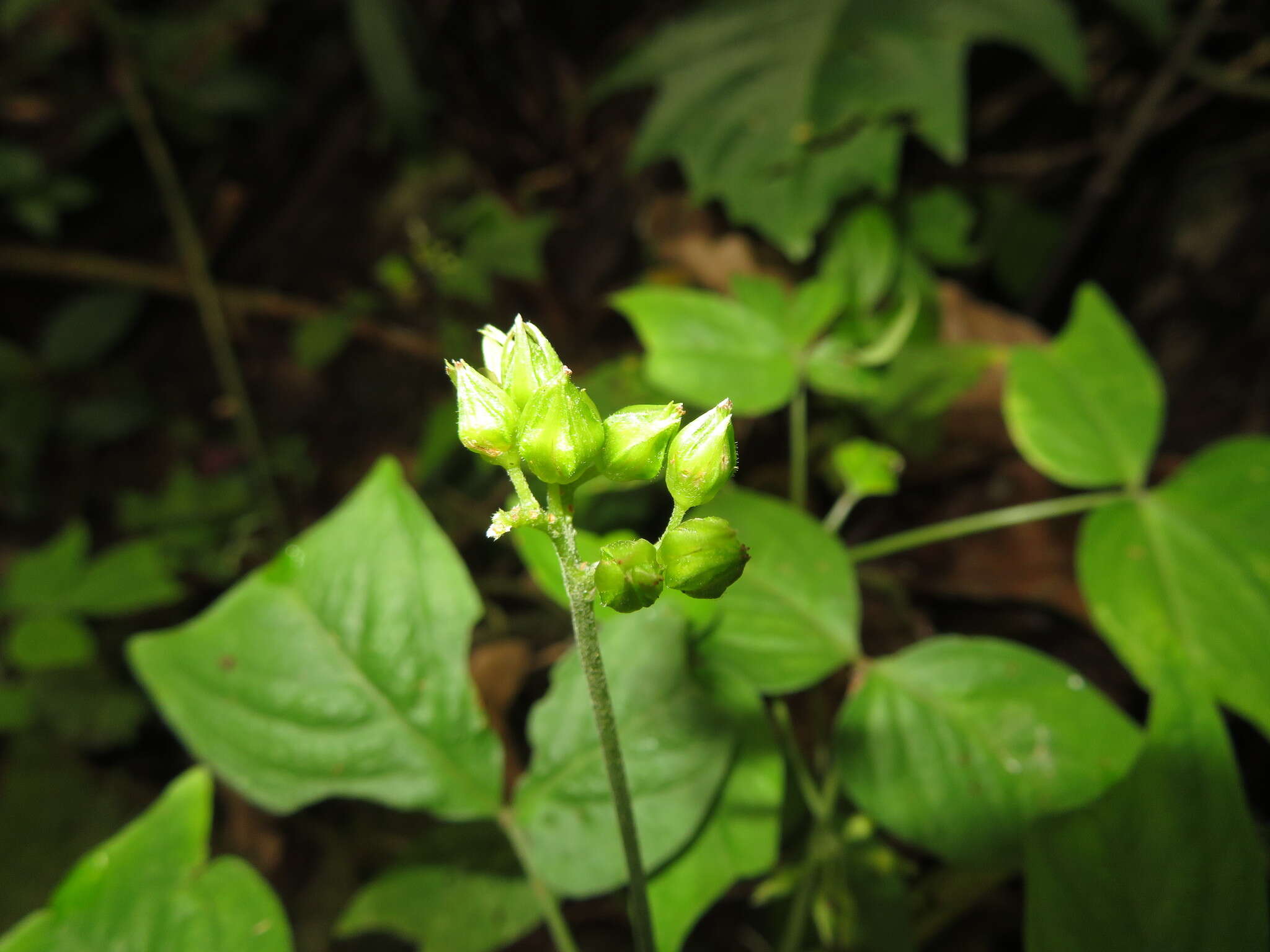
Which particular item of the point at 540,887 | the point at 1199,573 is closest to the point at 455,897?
the point at 540,887

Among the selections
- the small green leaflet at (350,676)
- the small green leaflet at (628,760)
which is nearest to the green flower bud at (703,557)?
the small green leaflet at (628,760)

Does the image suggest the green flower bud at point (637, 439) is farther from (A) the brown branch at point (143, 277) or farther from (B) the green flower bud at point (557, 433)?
(A) the brown branch at point (143, 277)

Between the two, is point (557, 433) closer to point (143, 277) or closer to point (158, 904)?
point (158, 904)

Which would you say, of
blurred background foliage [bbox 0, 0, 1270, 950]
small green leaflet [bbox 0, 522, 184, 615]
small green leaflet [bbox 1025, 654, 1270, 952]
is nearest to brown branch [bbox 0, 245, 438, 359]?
blurred background foliage [bbox 0, 0, 1270, 950]

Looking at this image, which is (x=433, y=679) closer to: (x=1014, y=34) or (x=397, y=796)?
(x=397, y=796)

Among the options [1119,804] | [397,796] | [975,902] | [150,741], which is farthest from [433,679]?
[150,741]

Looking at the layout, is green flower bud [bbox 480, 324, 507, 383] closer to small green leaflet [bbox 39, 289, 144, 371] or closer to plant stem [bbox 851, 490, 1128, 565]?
plant stem [bbox 851, 490, 1128, 565]
